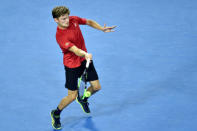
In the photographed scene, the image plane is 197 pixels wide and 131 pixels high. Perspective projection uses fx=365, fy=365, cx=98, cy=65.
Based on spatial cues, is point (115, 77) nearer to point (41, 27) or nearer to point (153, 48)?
point (153, 48)

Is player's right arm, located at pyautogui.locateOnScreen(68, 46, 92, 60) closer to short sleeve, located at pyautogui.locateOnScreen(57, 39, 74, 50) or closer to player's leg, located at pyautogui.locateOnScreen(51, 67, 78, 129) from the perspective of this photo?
short sleeve, located at pyautogui.locateOnScreen(57, 39, 74, 50)

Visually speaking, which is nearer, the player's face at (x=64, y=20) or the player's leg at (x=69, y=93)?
the player's face at (x=64, y=20)

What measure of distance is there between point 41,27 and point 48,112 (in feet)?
9.48

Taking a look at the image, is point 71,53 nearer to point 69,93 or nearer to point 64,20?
point 64,20

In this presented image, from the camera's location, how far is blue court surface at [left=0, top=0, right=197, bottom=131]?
5.27 meters

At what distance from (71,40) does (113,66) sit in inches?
73.3

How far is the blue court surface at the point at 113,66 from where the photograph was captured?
527cm

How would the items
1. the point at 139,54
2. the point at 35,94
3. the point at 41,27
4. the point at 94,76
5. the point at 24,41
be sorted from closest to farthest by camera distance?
the point at 94,76
the point at 35,94
the point at 139,54
the point at 24,41
the point at 41,27

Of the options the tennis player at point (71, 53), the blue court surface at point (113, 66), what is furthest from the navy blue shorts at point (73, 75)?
the blue court surface at point (113, 66)

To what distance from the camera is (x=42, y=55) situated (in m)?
6.87

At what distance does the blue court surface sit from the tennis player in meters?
0.31

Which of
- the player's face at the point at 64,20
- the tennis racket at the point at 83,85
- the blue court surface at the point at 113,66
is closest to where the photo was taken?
the player's face at the point at 64,20

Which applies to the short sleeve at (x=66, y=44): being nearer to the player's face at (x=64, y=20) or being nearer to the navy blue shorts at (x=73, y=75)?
the player's face at (x=64, y=20)

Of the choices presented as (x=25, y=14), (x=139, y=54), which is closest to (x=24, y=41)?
(x=25, y=14)
